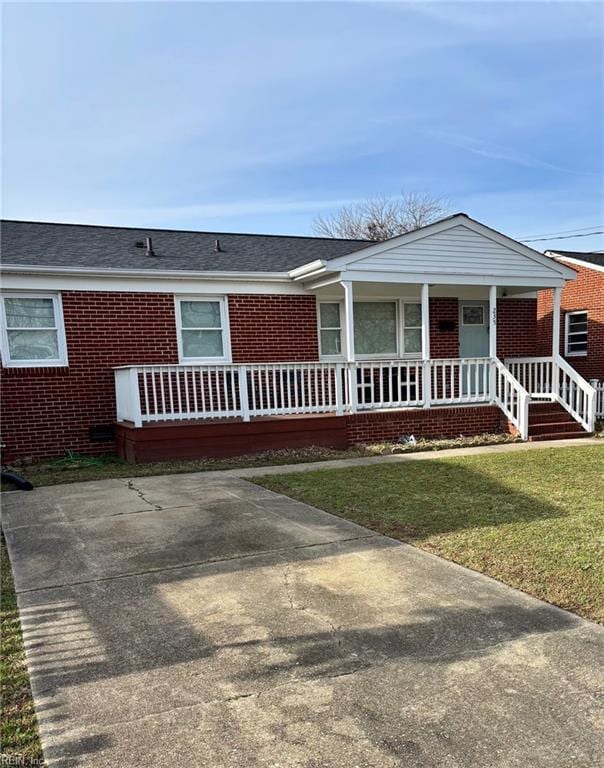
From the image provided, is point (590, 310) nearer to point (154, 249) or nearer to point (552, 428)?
point (552, 428)

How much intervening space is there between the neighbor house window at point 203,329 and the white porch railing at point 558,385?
6.39 m

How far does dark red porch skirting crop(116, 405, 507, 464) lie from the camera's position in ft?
28.5

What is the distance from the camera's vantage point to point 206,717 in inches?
90.8

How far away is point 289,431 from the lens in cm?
940

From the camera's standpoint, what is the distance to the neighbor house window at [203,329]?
10555mm

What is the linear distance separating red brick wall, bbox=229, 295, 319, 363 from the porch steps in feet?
15.1

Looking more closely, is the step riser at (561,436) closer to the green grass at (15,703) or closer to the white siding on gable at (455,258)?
the white siding on gable at (455,258)

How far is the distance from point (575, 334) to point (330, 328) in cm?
964

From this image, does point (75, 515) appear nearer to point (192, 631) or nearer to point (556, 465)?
point (192, 631)

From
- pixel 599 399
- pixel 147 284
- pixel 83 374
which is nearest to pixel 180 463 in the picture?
pixel 83 374

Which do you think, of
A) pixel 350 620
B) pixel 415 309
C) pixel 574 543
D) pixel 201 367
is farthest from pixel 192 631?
pixel 415 309

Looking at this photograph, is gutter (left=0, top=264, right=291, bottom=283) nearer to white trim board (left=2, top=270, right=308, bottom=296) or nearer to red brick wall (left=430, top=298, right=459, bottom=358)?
white trim board (left=2, top=270, right=308, bottom=296)

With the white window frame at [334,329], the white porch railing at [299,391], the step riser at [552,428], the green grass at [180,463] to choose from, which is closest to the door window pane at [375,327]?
the white window frame at [334,329]

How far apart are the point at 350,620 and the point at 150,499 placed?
378 centimetres
